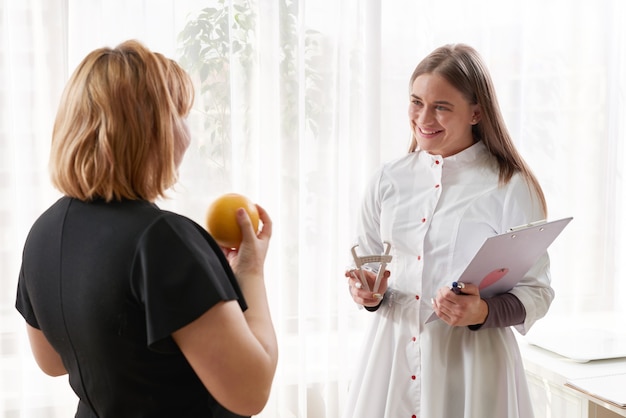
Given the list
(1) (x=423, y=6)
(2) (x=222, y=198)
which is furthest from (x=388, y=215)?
(1) (x=423, y=6)

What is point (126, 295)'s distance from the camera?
0.91 metres

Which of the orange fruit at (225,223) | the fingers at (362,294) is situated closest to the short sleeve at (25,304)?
the orange fruit at (225,223)

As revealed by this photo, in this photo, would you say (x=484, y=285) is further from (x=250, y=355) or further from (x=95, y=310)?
(x=95, y=310)

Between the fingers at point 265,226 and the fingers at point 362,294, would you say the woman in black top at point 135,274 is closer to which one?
the fingers at point 265,226

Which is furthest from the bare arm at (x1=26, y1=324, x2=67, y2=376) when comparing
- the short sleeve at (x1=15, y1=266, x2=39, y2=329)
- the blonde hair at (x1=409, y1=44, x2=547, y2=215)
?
the blonde hair at (x1=409, y1=44, x2=547, y2=215)

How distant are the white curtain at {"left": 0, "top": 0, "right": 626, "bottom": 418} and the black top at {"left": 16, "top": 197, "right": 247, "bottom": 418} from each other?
1.27 meters

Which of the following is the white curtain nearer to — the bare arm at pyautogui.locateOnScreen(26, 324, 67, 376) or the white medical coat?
the white medical coat

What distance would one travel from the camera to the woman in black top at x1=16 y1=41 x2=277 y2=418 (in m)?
0.90

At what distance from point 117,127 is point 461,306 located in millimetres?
893

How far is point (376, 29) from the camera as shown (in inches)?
97.3

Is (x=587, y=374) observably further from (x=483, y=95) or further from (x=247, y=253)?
(x=247, y=253)

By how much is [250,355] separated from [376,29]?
1801 mm

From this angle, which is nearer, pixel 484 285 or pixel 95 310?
pixel 95 310

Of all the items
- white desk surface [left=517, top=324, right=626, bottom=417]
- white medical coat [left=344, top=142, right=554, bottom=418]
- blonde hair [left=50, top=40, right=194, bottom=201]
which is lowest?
white desk surface [left=517, top=324, right=626, bottom=417]
